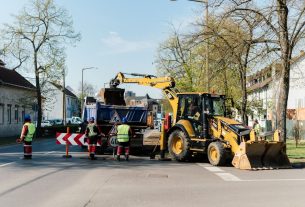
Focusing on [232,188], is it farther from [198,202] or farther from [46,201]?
[46,201]

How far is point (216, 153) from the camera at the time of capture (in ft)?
57.6

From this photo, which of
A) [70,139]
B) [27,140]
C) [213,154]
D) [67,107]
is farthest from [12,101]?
[67,107]

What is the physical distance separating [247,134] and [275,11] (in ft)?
17.2

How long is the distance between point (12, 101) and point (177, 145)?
34.8 metres

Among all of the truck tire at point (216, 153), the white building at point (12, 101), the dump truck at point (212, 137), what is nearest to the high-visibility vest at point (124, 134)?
the dump truck at point (212, 137)

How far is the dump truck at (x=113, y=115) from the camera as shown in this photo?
22328 mm

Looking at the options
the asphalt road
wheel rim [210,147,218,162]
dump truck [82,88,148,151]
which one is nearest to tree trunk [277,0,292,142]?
wheel rim [210,147,218,162]

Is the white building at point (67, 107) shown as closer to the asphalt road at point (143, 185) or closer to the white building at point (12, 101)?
the white building at point (12, 101)

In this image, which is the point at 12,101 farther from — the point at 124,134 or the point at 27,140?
the point at 124,134

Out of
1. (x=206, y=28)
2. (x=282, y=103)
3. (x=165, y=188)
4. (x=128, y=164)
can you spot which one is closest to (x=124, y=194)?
(x=165, y=188)

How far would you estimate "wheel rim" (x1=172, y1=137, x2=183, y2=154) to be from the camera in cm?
1937

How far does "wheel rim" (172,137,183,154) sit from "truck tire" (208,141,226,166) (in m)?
1.75

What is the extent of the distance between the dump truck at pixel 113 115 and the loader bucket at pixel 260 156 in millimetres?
6569

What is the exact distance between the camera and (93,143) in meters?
19.7
